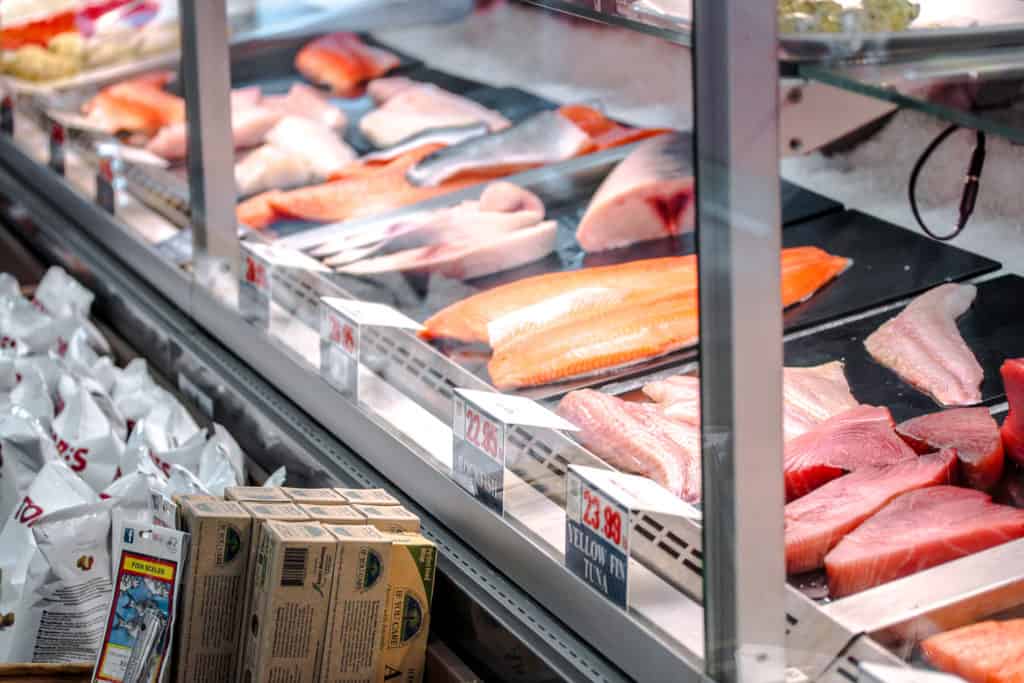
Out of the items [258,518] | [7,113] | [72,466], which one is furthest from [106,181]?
[258,518]

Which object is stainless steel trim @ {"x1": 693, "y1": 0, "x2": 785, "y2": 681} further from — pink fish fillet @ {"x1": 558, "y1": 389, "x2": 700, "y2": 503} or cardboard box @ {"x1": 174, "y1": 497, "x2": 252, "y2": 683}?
cardboard box @ {"x1": 174, "y1": 497, "x2": 252, "y2": 683}

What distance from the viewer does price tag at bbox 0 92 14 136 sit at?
4.35 meters

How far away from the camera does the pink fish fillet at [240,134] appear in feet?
11.7

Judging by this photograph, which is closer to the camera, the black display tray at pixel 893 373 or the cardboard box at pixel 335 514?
the cardboard box at pixel 335 514

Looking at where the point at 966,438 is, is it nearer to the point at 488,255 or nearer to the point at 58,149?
the point at 488,255

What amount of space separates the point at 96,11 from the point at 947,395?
3634 mm

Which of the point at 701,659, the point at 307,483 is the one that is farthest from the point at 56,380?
the point at 701,659

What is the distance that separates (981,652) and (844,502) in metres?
0.31

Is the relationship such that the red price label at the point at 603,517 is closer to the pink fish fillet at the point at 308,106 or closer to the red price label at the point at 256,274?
the red price label at the point at 256,274

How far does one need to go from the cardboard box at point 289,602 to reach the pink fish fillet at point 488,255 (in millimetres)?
965

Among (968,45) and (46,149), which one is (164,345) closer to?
(46,149)

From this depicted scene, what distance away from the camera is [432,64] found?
12.6 ft

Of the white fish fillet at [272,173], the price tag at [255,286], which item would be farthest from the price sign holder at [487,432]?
the white fish fillet at [272,173]

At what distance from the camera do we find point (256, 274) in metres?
2.64
